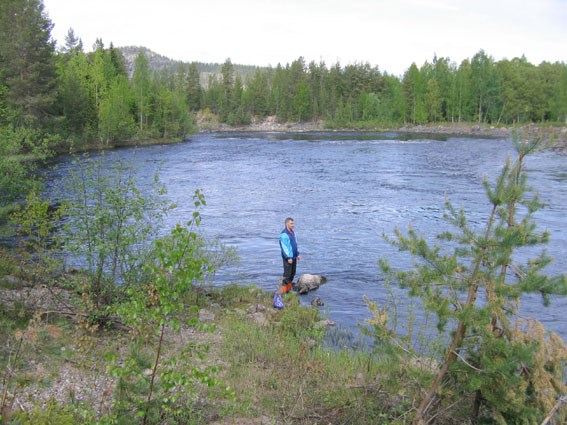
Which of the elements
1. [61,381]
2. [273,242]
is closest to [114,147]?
[273,242]

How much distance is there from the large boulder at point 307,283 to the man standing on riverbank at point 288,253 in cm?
43

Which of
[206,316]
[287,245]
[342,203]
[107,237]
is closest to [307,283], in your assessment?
[287,245]

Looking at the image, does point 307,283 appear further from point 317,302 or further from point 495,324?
point 495,324

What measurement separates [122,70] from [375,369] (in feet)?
274

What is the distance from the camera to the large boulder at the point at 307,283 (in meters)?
14.8

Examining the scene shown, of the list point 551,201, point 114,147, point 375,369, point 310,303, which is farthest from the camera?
point 114,147

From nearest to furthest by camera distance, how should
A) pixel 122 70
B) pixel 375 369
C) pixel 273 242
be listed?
pixel 375 369 → pixel 273 242 → pixel 122 70

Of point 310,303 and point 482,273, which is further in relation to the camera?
point 310,303

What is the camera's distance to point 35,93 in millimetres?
46312

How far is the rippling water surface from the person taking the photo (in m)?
15.9

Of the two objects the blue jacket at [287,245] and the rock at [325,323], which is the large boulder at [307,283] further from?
the rock at [325,323]

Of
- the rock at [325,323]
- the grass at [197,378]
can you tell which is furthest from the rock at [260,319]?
the rock at [325,323]

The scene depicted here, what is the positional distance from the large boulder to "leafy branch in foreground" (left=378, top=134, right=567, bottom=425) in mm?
8724

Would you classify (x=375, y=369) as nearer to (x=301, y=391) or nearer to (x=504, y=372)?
(x=301, y=391)
